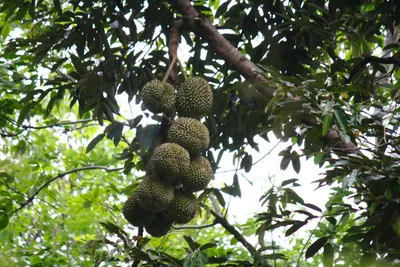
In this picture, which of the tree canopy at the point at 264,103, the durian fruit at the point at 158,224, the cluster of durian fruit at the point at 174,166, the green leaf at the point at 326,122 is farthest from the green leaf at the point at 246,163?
the green leaf at the point at 326,122

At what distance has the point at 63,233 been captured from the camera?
491 centimetres

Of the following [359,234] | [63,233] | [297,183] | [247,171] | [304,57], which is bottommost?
[359,234]

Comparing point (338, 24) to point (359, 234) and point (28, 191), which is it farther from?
point (28, 191)

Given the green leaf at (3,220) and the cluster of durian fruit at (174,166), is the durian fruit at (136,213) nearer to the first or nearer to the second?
the cluster of durian fruit at (174,166)

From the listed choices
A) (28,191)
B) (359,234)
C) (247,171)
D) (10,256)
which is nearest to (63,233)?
(28,191)

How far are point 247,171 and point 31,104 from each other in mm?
1015

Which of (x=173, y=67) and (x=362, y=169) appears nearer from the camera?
(x=362, y=169)

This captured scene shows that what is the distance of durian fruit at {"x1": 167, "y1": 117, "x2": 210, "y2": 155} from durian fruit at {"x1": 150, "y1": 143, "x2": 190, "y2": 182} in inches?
1.4

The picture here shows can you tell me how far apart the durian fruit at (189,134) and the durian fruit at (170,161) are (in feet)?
0.12

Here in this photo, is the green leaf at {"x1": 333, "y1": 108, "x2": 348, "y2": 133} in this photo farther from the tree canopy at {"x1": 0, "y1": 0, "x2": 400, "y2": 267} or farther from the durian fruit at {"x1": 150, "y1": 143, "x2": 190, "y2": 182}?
the durian fruit at {"x1": 150, "y1": 143, "x2": 190, "y2": 182}

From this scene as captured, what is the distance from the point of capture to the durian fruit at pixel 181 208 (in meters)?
2.01

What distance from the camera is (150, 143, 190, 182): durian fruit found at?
1.93 m

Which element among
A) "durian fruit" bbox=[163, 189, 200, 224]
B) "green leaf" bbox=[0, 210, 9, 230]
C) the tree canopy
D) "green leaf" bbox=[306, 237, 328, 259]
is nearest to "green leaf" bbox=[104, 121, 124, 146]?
the tree canopy

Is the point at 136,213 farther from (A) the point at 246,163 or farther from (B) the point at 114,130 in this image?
(A) the point at 246,163
